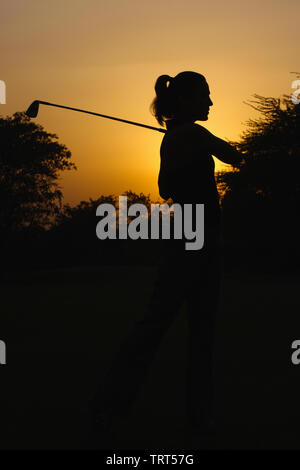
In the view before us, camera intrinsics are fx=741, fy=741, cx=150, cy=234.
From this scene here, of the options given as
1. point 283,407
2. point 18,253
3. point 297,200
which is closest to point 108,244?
point 18,253

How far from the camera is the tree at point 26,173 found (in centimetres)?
3997

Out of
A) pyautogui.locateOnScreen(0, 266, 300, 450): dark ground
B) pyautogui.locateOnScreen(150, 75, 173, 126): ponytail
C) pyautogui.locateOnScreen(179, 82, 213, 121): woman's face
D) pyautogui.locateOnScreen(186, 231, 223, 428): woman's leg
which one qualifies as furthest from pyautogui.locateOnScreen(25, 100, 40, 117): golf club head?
pyautogui.locateOnScreen(186, 231, 223, 428): woman's leg

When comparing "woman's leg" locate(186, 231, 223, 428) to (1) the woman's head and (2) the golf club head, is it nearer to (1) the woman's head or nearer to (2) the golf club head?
(1) the woman's head

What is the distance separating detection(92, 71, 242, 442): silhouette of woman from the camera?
4.53 meters

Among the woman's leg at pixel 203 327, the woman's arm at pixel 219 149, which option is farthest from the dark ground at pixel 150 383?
the woman's arm at pixel 219 149

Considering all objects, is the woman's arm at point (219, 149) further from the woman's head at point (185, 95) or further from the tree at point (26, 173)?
the tree at point (26, 173)

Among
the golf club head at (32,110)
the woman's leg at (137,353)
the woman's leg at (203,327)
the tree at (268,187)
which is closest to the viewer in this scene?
the woman's leg at (137,353)

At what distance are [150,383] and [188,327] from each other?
1.73 metres

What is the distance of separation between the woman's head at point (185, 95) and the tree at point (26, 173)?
117 feet

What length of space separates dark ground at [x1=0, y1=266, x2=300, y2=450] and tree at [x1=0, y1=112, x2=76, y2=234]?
28708mm

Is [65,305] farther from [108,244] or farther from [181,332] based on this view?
[108,244]

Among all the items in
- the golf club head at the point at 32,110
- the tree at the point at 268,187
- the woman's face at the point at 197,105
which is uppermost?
the tree at the point at 268,187

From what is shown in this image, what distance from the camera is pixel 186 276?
4.62 meters

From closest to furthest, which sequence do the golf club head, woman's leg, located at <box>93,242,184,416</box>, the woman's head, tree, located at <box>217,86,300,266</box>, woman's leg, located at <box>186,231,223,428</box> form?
woman's leg, located at <box>93,242,184,416</box>
woman's leg, located at <box>186,231,223,428</box>
the woman's head
the golf club head
tree, located at <box>217,86,300,266</box>
